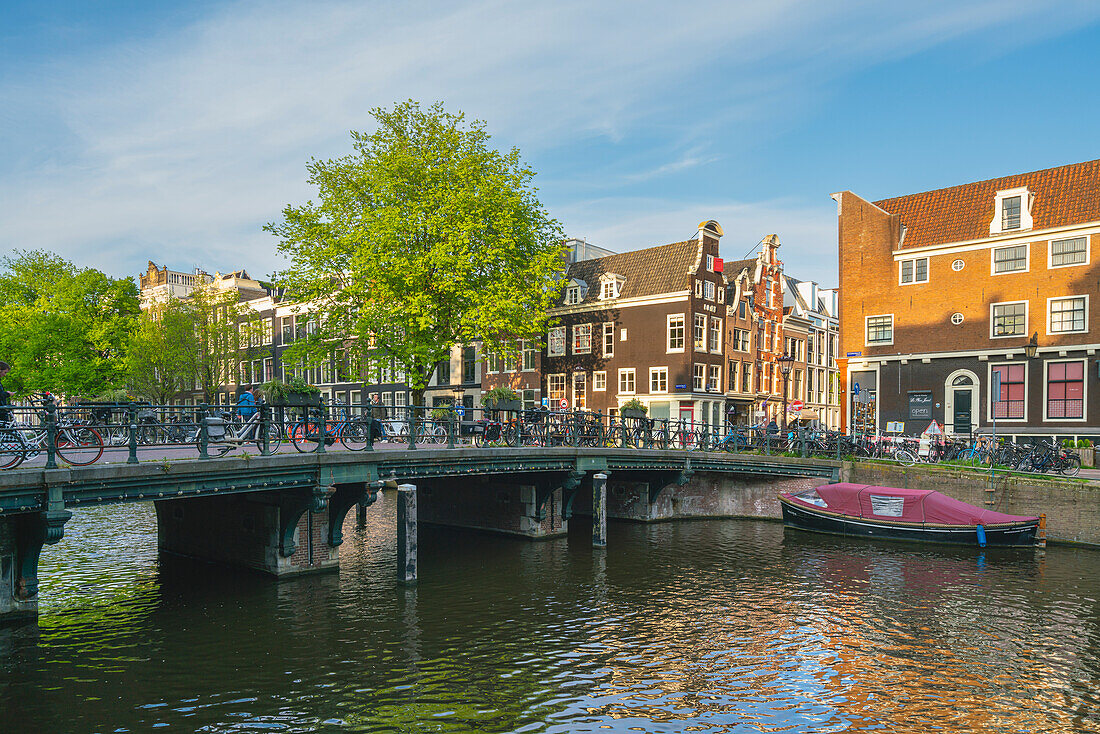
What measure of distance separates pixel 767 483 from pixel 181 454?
24.2 m

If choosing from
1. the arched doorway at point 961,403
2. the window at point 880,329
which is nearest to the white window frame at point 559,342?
the window at point 880,329

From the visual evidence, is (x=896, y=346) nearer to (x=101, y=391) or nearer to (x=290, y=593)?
(x=290, y=593)

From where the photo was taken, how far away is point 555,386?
52906mm

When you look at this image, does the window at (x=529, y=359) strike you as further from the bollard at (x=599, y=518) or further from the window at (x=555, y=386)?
the bollard at (x=599, y=518)

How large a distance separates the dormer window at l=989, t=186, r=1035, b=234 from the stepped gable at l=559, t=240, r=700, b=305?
53.9ft

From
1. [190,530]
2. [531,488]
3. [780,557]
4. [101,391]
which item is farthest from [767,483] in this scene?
[101,391]

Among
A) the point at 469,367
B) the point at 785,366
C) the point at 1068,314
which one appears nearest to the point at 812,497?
the point at 1068,314

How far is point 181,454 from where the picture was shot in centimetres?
1977

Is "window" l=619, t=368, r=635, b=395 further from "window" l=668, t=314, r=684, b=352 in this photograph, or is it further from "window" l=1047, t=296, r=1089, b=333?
"window" l=1047, t=296, r=1089, b=333

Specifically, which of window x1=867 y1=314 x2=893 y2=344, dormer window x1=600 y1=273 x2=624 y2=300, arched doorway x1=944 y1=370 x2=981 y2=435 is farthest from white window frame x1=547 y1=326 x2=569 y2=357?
arched doorway x1=944 y1=370 x2=981 y2=435

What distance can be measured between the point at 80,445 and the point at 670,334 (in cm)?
3643

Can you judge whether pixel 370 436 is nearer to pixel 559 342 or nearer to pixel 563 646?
pixel 563 646

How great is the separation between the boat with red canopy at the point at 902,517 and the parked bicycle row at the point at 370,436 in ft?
13.9

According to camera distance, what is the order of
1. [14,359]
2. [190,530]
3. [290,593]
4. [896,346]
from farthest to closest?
[14,359] < [896,346] < [190,530] < [290,593]
